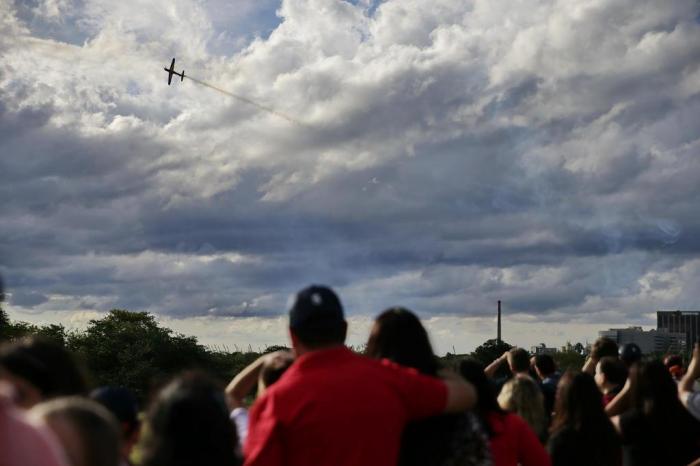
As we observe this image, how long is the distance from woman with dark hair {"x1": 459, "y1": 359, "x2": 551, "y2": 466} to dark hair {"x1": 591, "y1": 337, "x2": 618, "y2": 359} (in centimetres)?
452

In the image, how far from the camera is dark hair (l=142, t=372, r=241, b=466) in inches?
155

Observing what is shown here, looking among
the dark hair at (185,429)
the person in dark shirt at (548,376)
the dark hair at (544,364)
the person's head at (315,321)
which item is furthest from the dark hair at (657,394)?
the dark hair at (185,429)

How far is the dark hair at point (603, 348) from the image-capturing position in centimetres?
1113

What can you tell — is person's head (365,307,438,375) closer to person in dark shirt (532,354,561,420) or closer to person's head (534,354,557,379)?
person in dark shirt (532,354,561,420)

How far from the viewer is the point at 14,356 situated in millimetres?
4121

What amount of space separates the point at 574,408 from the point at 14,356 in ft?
16.8

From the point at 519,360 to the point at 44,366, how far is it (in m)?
7.55

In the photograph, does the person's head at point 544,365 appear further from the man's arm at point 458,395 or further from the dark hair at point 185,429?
the dark hair at point 185,429

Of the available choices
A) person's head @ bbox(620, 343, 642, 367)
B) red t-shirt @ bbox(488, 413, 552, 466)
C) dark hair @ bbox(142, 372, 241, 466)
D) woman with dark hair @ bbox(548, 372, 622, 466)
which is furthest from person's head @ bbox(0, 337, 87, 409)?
person's head @ bbox(620, 343, 642, 367)

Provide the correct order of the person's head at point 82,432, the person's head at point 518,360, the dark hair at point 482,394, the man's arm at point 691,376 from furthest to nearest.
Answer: the person's head at point 518,360 < the man's arm at point 691,376 < the dark hair at point 482,394 < the person's head at point 82,432

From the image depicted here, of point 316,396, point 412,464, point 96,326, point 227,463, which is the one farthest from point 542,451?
point 96,326

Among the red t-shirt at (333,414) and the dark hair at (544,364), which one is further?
the dark hair at (544,364)

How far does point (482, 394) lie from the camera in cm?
646

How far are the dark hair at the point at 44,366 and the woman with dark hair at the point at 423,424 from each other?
1.80 m
